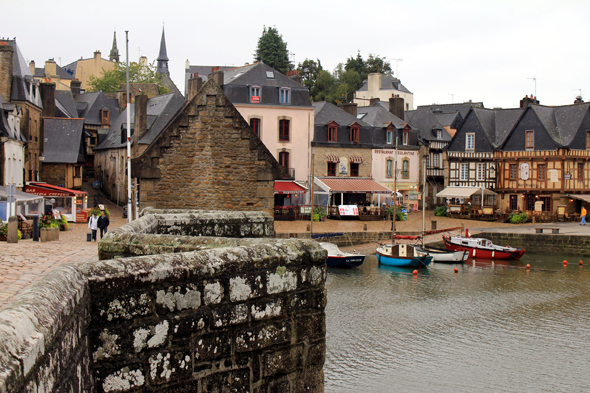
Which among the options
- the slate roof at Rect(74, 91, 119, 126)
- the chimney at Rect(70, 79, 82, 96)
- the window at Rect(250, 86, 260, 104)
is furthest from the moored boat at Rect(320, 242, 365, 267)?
the chimney at Rect(70, 79, 82, 96)

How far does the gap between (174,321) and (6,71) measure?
3433cm

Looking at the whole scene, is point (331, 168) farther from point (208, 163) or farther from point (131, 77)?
point (208, 163)

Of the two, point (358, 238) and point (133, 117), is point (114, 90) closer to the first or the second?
point (133, 117)

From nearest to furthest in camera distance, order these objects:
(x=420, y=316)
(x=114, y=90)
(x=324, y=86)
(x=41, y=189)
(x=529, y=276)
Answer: (x=420, y=316) < (x=529, y=276) < (x=41, y=189) < (x=114, y=90) < (x=324, y=86)

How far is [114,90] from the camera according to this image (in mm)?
67125

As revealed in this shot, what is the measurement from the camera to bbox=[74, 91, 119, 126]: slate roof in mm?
56281

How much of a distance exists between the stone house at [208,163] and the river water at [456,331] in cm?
524

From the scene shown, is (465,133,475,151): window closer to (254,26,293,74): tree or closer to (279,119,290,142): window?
(279,119,290,142): window

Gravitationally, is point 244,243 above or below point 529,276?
above

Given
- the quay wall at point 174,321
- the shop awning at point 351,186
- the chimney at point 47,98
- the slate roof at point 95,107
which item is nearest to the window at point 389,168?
the shop awning at point 351,186

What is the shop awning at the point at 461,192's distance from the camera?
154ft

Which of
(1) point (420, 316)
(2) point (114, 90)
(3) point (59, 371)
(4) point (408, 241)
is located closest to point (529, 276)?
(4) point (408, 241)

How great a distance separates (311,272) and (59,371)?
2.18m

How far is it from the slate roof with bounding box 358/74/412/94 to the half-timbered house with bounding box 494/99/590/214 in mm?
32414
